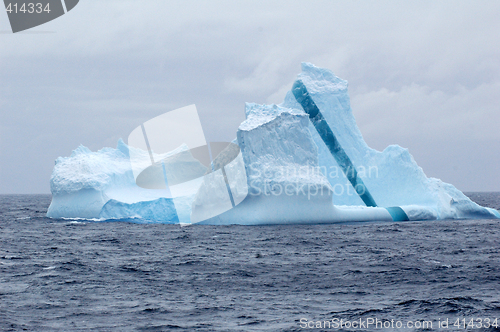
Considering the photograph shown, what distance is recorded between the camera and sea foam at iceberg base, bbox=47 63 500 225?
54.0ft

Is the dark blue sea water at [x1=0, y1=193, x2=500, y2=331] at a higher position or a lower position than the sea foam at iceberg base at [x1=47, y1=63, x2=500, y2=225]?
lower

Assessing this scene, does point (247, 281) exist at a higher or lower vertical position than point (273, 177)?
lower

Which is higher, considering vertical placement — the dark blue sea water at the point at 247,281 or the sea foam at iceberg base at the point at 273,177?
the sea foam at iceberg base at the point at 273,177

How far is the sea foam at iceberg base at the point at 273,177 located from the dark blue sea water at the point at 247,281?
2.13m

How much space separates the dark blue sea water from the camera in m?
6.05

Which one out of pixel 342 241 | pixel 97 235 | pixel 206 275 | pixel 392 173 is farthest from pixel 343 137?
pixel 206 275

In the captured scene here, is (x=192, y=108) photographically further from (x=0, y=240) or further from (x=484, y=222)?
(x=484, y=222)

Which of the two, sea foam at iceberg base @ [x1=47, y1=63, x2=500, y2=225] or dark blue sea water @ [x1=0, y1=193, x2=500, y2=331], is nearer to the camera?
dark blue sea water @ [x1=0, y1=193, x2=500, y2=331]

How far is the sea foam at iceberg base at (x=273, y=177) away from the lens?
16.5 m

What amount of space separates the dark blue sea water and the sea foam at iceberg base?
213 cm

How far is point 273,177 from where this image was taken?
16.2 meters

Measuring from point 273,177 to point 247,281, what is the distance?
8.23 meters

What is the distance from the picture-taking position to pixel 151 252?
1140 cm

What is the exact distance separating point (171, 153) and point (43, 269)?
15.2 meters
